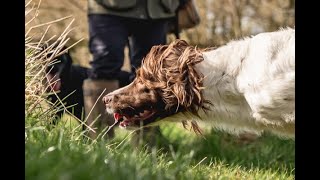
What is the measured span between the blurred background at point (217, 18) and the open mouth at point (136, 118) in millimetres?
1539

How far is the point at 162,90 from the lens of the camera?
11.4 ft

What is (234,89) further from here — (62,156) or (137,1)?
(62,156)

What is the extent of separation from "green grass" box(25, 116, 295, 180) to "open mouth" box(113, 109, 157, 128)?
0.06 m

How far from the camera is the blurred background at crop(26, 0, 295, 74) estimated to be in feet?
17.1

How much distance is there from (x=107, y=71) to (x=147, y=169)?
1664 mm

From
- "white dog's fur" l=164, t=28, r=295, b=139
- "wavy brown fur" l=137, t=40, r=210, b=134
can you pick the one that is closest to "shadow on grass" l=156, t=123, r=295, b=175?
"white dog's fur" l=164, t=28, r=295, b=139

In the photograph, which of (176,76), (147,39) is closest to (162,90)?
(176,76)

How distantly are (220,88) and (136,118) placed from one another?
1.73 feet

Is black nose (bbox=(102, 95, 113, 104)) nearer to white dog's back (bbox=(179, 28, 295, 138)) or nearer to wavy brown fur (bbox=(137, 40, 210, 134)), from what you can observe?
wavy brown fur (bbox=(137, 40, 210, 134))

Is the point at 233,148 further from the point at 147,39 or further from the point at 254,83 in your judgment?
the point at 254,83

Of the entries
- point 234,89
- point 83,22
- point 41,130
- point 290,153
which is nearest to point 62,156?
point 41,130

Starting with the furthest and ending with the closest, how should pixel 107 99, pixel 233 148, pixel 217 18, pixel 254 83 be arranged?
pixel 217 18 → pixel 233 148 → pixel 107 99 → pixel 254 83

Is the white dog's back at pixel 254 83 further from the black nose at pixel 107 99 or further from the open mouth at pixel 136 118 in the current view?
the black nose at pixel 107 99

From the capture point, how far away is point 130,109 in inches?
141
